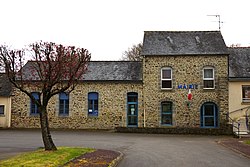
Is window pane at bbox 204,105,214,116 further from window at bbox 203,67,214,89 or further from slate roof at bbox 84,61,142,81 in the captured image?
slate roof at bbox 84,61,142,81

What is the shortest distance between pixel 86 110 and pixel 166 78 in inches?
299

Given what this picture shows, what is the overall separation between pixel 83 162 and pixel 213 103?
19.1 m

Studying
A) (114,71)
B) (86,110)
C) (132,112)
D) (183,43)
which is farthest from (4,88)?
(183,43)

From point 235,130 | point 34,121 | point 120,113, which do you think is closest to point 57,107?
point 34,121

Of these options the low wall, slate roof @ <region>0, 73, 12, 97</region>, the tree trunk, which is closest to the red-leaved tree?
the tree trunk

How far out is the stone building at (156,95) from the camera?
2848 cm

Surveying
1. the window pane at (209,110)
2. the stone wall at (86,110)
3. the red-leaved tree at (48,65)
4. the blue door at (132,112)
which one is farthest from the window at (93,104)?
the red-leaved tree at (48,65)

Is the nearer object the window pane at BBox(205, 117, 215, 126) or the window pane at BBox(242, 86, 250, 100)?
the window pane at BBox(242, 86, 250, 100)

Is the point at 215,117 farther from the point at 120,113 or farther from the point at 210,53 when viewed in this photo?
the point at 120,113

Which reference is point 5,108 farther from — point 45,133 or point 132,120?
point 45,133

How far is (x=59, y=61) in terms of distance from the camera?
44.6 ft

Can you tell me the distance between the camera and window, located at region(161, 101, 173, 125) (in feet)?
94.5

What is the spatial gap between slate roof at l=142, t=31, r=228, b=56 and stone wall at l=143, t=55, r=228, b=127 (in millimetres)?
474

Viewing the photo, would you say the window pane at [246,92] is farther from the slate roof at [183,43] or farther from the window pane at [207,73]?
the slate roof at [183,43]
